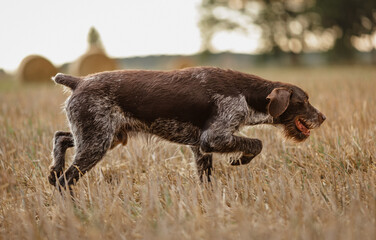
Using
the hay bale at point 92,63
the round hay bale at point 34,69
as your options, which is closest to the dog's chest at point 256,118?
the hay bale at point 92,63

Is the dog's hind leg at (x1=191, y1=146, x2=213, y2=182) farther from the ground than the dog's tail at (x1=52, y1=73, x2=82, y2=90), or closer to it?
closer to it

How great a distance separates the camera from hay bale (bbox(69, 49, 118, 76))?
16594 mm

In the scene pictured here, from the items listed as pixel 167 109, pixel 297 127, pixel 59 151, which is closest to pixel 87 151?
pixel 59 151

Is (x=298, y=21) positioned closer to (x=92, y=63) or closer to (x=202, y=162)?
(x=92, y=63)

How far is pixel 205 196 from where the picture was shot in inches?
123

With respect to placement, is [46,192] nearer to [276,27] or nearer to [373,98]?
[373,98]

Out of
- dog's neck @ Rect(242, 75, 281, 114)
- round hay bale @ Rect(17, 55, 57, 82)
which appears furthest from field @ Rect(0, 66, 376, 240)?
round hay bale @ Rect(17, 55, 57, 82)

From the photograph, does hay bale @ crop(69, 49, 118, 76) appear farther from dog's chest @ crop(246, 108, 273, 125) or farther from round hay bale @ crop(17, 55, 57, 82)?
dog's chest @ crop(246, 108, 273, 125)

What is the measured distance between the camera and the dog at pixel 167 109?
3691 millimetres

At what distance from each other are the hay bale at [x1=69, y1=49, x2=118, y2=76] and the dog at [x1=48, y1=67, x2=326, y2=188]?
13.1 metres

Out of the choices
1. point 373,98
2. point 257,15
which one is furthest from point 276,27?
point 373,98

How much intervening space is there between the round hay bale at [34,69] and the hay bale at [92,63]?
1.98 meters

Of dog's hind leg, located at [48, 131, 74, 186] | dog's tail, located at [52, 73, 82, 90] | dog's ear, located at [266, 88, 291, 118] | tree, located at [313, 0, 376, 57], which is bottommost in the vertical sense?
dog's hind leg, located at [48, 131, 74, 186]

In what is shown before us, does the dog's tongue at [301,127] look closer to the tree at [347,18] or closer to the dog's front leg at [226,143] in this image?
the dog's front leg at [226,143]
